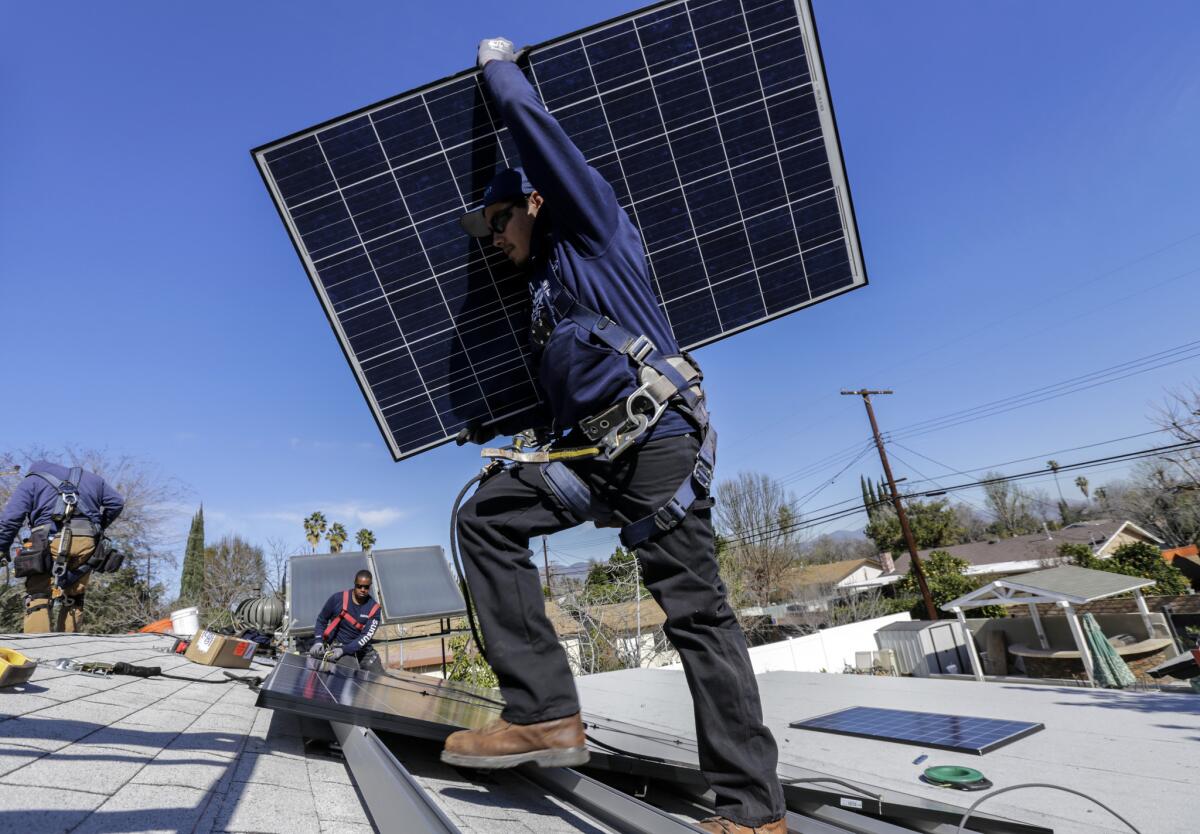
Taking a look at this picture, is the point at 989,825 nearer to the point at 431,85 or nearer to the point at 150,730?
the point at 150,730

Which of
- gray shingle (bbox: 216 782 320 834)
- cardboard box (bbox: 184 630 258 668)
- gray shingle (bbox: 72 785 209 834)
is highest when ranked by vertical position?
cardboard box (bbox: 184 630 258 668)

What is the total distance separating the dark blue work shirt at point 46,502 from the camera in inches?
257

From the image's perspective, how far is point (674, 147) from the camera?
3.94 meters

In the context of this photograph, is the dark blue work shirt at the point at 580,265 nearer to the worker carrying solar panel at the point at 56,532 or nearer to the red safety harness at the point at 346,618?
the worker carrying solar panel at the point at 56,532

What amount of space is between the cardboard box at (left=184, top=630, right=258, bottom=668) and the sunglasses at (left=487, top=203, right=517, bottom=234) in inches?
244

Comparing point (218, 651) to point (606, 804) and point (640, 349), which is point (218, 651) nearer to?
point (606, 804)

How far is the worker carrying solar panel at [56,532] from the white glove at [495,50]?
22.6ft

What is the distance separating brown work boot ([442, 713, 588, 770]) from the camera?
1882 mm

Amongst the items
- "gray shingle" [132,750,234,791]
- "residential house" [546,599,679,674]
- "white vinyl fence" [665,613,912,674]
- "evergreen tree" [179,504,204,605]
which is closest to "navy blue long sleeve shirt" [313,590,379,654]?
"gray shingle" [132,750,234,791]

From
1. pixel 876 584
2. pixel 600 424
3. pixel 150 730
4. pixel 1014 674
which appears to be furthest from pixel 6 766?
pixel 876 584

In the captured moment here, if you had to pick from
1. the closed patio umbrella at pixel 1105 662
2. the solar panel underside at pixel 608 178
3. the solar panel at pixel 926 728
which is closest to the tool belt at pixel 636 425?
the solar panel underside at pixel 608 178

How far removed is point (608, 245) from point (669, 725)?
268 centimetres

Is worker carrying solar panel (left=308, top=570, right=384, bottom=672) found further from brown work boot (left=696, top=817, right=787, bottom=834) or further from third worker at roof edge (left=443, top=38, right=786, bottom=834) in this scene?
brown work boot (left=696, top=817, right=787, bottom=834)

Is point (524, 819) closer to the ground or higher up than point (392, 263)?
closer to the ground
